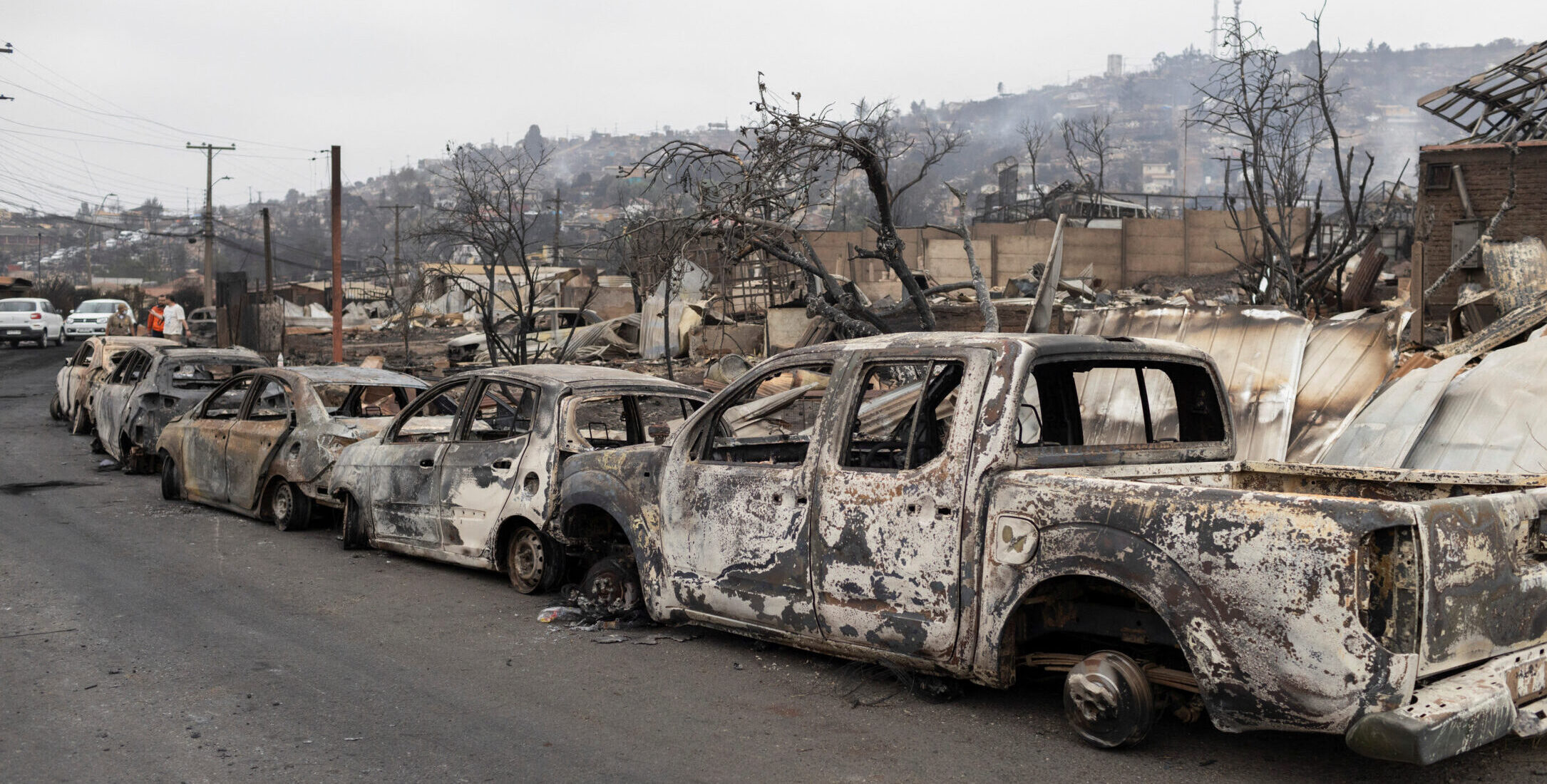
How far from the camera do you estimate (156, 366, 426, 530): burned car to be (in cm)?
963

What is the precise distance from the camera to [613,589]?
6766mm

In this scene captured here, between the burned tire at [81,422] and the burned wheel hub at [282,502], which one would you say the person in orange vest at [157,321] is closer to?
the burned tire at [81,422]

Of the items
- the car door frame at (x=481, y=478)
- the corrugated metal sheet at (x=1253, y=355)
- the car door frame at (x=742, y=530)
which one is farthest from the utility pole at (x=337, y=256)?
the car door frame at (x=742, y=530)

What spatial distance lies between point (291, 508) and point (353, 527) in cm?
121

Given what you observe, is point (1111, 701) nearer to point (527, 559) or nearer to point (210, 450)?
point (527, 559)

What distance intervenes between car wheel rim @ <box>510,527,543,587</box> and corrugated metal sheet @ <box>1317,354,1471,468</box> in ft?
20.6

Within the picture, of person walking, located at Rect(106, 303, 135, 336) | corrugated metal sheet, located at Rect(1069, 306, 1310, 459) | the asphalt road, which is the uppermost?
person walking, located at Rect(106, 303, 135, 336)

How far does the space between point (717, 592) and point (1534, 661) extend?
3464 millimetres

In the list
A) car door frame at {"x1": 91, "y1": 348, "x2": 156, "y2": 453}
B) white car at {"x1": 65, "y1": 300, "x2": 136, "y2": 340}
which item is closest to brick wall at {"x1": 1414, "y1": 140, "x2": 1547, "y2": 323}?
car door frame at {"x1": 91, "y1": 348, "x2": 156, "y2": 453}

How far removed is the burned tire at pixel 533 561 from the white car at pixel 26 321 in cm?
3535

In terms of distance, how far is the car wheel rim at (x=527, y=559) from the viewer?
7.44 metres

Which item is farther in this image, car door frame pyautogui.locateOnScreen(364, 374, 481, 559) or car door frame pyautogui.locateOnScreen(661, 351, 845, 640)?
car door frame pyautogui.locateOnScreen(364, 374, 481, 559)

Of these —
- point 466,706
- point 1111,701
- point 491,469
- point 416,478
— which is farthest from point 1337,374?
point 466,706

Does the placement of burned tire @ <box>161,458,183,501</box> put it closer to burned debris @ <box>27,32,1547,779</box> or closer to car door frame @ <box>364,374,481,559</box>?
burned debris @ <box>27,32,1547,779</box>
